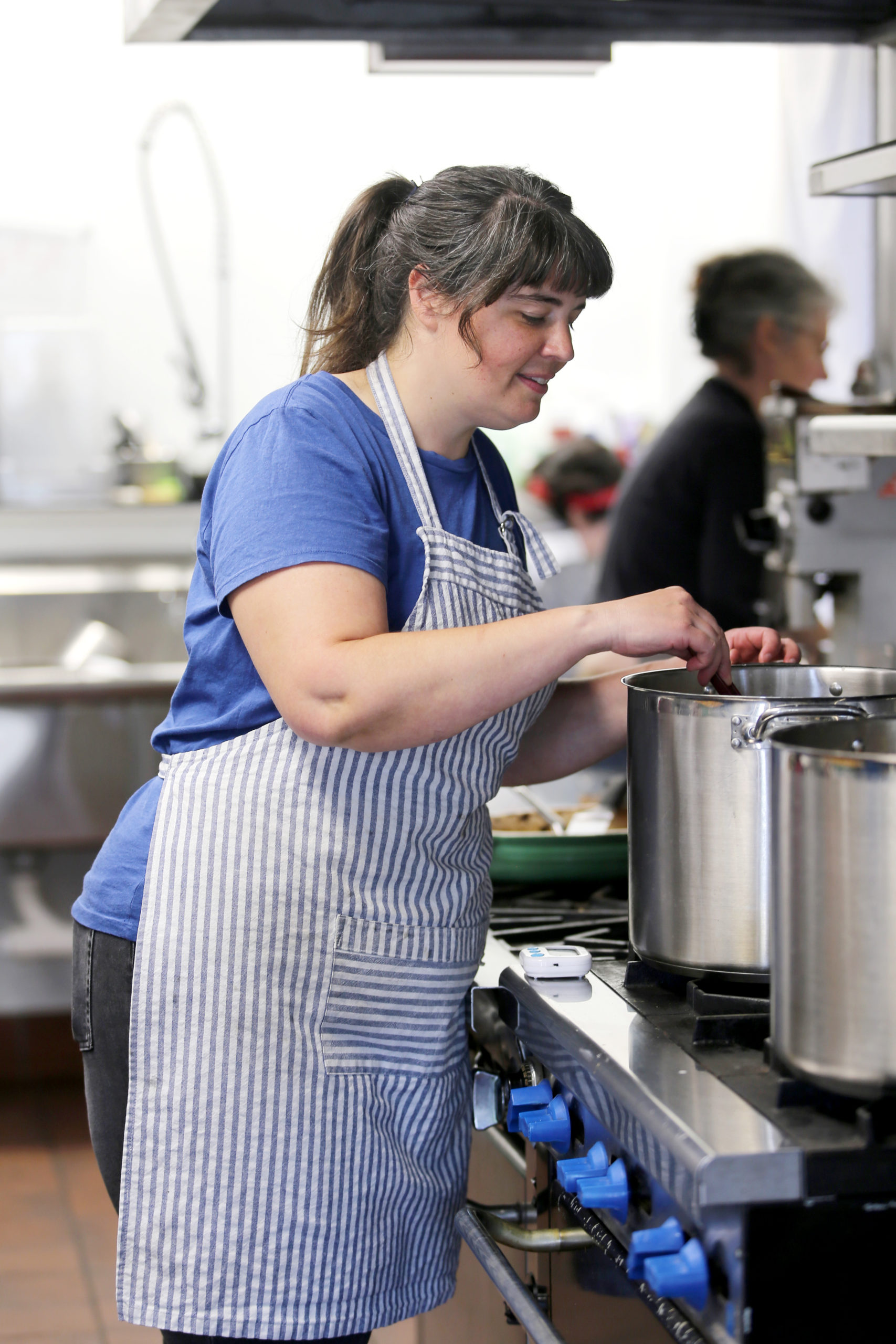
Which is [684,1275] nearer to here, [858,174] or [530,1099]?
[530,1099]

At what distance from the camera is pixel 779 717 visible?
1.08m

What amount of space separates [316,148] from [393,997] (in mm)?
3624

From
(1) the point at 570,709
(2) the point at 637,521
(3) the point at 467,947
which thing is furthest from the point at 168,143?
(3) the point at 467,947

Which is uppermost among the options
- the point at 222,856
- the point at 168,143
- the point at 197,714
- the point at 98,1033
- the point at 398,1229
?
the point at 168,143

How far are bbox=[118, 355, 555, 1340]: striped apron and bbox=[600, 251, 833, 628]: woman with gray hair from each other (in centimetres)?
159

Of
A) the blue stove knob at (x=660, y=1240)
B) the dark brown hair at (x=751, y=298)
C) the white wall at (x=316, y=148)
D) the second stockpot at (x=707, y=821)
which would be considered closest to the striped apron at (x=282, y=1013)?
the second stockpot at (x=707, y=821)

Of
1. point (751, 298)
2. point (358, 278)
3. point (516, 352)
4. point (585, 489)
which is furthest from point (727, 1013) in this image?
point (585, 489)

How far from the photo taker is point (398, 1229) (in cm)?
135

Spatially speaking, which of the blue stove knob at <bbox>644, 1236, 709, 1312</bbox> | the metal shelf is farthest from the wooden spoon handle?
the metal shelf

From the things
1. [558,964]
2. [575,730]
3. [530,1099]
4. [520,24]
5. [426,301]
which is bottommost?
[530,1099]

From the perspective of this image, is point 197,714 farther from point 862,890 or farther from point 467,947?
point 862,890

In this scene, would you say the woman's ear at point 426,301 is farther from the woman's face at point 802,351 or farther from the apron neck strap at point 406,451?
the woman's face at point 802,351

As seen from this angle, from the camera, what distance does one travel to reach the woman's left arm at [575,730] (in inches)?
62.3

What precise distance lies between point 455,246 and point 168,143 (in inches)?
129
